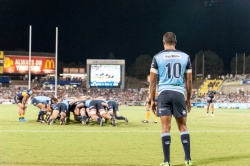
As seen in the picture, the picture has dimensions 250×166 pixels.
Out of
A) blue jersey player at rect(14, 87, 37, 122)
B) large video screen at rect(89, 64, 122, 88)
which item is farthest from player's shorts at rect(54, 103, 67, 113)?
large video screen at rect(89, 64, 122, 88)

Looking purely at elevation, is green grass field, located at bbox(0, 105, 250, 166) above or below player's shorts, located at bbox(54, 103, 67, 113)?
below

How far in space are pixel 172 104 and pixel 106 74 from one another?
199ft

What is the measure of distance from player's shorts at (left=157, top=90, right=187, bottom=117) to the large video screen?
60.1 meters

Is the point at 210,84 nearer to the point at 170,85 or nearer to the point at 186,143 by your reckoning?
the point at 186,143

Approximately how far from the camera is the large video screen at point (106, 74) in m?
68.2

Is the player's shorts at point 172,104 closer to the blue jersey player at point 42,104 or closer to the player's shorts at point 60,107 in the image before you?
the player's shorts at point 60,107

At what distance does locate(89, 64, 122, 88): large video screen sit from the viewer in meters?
68.2

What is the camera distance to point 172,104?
8.09 m

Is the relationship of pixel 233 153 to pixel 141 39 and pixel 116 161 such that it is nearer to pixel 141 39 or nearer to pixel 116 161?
pixel 116 161

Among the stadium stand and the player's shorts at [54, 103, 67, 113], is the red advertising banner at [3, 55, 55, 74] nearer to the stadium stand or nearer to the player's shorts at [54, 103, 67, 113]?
the stadium stand

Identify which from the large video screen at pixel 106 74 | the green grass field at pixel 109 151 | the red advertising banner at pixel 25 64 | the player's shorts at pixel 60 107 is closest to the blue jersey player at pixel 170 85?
the green grass field at pixel 109 151

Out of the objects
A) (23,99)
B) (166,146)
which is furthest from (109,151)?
(23,99)

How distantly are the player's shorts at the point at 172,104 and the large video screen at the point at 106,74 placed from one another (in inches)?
2366

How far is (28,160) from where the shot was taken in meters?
8.74
